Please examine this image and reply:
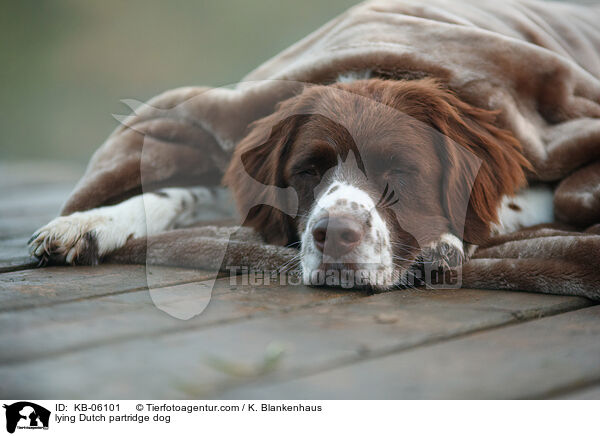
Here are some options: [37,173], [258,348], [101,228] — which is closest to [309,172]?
[101,228]

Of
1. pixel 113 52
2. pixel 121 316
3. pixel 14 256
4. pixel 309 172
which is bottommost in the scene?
pixel 121 316

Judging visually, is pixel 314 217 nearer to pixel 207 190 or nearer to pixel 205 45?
pixel 207 190

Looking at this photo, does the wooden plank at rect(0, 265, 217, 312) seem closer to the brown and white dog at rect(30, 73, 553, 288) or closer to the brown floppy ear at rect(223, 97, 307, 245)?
the brown and white dog at rect(30, 73, 553, 288)

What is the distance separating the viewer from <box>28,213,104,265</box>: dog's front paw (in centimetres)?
244

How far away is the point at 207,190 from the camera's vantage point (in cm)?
334

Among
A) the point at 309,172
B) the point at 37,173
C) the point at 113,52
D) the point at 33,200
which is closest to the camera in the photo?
the point at 309,172

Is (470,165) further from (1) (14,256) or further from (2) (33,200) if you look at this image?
(2) (33,200)

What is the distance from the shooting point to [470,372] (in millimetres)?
1282

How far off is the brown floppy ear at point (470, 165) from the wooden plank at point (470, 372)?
0.93 meters
